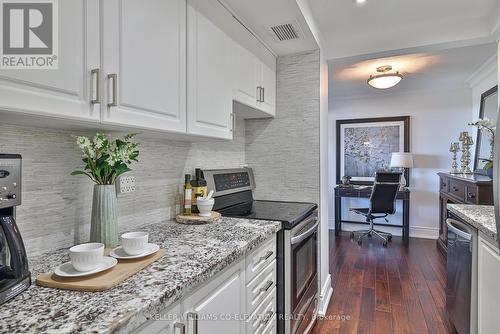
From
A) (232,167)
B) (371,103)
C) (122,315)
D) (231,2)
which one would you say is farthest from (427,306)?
(371,103)

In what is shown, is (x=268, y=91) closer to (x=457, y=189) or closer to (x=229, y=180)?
(x=229, y=180)

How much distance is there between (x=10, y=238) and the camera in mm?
746

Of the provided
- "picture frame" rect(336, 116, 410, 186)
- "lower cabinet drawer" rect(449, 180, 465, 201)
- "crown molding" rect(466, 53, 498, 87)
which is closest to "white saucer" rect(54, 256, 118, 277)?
"lower cabinet drawer" rect(449, 180, 465, 201)

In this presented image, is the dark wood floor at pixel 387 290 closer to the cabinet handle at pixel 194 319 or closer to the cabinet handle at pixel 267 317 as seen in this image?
the cabinet handle at pixel 267 317

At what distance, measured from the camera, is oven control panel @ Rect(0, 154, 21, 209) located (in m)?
0.75

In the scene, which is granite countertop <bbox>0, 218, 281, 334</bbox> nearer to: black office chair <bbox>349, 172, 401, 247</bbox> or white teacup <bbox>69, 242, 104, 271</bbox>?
white teacup <bbox>69, 242, 104, 271</bbox>

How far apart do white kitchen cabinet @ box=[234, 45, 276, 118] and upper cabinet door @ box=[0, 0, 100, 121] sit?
3.16 ft

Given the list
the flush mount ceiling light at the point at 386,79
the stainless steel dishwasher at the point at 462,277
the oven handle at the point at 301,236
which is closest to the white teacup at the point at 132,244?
the oven handle at the point at 301,236

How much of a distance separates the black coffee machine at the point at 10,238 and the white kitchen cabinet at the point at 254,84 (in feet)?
3.97

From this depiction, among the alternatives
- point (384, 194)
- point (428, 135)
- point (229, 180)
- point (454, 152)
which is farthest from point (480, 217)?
point (428, 135)

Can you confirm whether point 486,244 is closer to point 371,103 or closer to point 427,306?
point 427,306

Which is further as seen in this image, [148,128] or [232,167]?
[232,167]

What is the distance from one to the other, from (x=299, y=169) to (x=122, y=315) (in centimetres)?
183

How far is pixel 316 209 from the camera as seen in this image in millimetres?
2170
